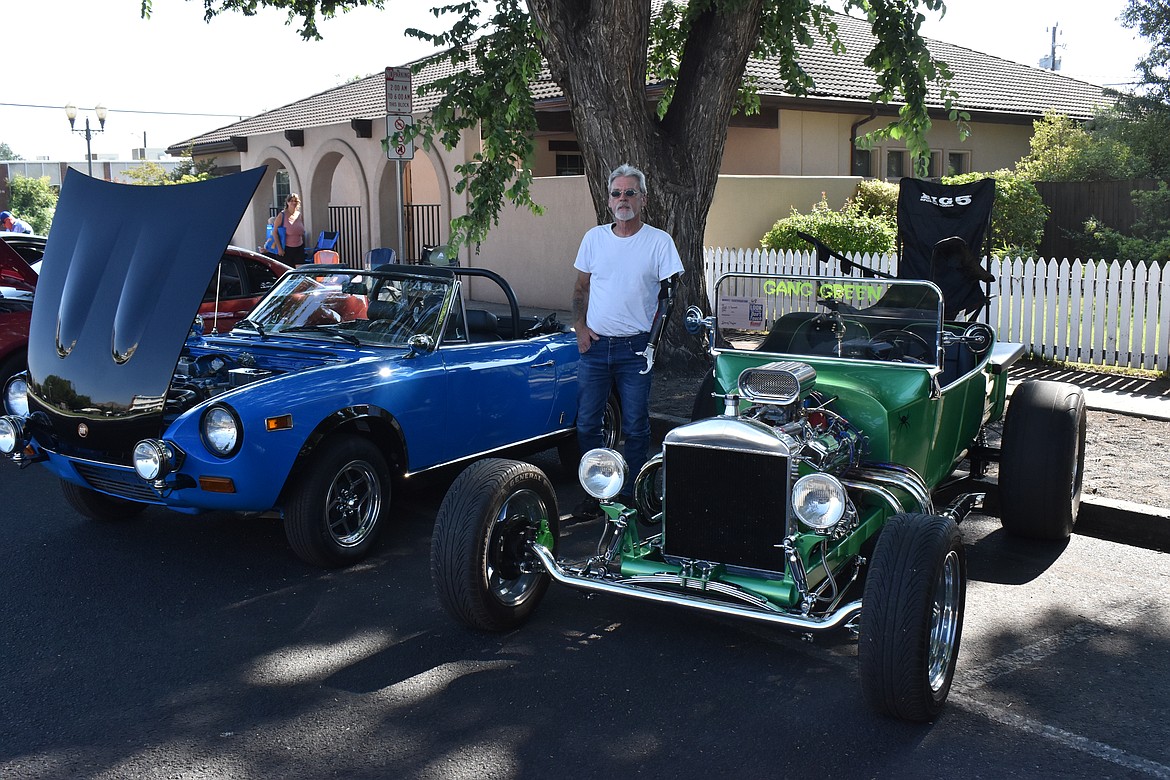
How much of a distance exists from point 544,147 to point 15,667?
16.9 metres

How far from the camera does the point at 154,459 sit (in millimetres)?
5152

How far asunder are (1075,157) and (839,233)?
506 centimetres

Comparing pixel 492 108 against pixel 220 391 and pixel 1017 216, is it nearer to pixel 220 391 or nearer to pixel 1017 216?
pixel 220 391

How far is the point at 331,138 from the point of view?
2264cm

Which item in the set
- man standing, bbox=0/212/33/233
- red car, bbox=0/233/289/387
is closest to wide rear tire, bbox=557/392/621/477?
red car, bbox=0/233/289/387

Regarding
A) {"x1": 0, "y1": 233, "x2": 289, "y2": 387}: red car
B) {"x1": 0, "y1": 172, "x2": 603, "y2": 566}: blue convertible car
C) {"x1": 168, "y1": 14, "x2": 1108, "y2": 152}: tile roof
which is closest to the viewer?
{"x1": 0, "y1": 172, "x2": 603, "y2": 566}: blue convertible car

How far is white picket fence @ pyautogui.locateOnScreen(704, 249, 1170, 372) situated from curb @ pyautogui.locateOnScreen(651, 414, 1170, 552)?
486cm

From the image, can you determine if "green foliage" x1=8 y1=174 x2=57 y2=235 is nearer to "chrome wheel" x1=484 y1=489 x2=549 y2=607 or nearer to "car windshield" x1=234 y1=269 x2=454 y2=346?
"car windshield" x1=234 y1=269 x2=454 y2=346

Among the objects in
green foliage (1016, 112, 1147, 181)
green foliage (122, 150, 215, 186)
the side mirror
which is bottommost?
the side mirror

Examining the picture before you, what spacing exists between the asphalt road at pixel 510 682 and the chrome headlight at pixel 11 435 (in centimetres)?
62

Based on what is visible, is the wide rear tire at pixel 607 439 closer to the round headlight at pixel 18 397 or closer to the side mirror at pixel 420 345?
the side mirror at pixel 420 345

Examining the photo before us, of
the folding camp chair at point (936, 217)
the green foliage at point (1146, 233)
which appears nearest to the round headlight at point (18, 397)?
the folding camp chair at point (936, 217)

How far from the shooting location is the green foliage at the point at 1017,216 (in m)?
16.4

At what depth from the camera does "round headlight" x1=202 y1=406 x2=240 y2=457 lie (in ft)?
17.0
